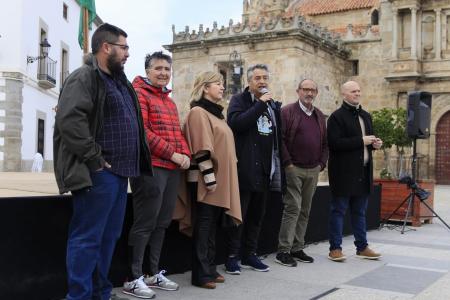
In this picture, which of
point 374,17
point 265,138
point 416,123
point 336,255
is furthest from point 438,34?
point 265,138

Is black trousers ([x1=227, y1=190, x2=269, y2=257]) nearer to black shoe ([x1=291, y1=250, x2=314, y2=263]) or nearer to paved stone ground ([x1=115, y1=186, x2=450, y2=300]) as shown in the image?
paved stone ground ([x1=115, y1=186, x2=450, y2=300])

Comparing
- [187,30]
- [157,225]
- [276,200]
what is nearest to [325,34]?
[187,30]

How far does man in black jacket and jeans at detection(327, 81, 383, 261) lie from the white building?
1702 cm

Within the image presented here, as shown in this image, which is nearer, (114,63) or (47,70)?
(114,63)

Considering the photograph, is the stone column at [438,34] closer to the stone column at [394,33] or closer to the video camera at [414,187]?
the stone column at [394,33]

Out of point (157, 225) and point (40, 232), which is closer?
point (40, 232)

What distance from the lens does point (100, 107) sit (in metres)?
3.39

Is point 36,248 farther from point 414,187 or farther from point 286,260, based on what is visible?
point 414,187

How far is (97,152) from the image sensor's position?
3242mm

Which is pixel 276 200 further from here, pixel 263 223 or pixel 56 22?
pixel 56 22

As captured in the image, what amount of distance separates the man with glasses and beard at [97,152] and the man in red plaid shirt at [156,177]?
0.37m

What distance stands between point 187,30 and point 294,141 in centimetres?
2300

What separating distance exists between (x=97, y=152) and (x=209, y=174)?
4.44 ft

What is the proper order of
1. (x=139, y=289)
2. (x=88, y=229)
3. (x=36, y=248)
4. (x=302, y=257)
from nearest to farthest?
1. (x=88, y=229)
2. (x=36, y=248)
3. (x=139, y=289)
4. (x=302, y=257)
